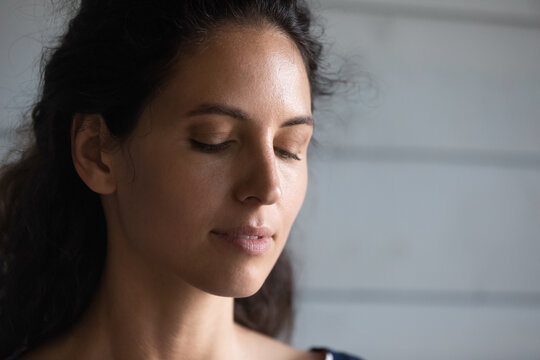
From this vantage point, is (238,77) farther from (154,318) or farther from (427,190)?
(427,190)

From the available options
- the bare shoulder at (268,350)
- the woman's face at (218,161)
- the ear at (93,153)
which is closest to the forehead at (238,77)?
the woman's face at (218,161)

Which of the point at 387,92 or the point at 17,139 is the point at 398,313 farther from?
the point at 17,139

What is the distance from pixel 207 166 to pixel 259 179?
7cm

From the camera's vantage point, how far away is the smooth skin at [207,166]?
733mm

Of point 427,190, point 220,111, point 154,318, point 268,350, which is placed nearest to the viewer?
point 220,111

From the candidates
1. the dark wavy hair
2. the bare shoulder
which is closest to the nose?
the dark wavy hair

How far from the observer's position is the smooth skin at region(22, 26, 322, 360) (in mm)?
733

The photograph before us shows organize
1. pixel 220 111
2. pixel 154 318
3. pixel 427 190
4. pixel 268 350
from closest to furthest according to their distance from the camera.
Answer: pixel 220 111, pixel 154 318, pixel 268 350, pixel 427 190

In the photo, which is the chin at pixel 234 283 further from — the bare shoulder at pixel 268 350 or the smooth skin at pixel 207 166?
the bare shoulder at pixel 268 350

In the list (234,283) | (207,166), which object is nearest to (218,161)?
(207,166)

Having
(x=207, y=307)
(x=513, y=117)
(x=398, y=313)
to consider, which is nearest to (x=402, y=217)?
(x=398, y=313)

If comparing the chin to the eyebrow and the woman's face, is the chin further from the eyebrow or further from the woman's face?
the eyebrow

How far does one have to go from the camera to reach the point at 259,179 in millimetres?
729

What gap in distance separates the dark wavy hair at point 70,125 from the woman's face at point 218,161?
0.12 ft
